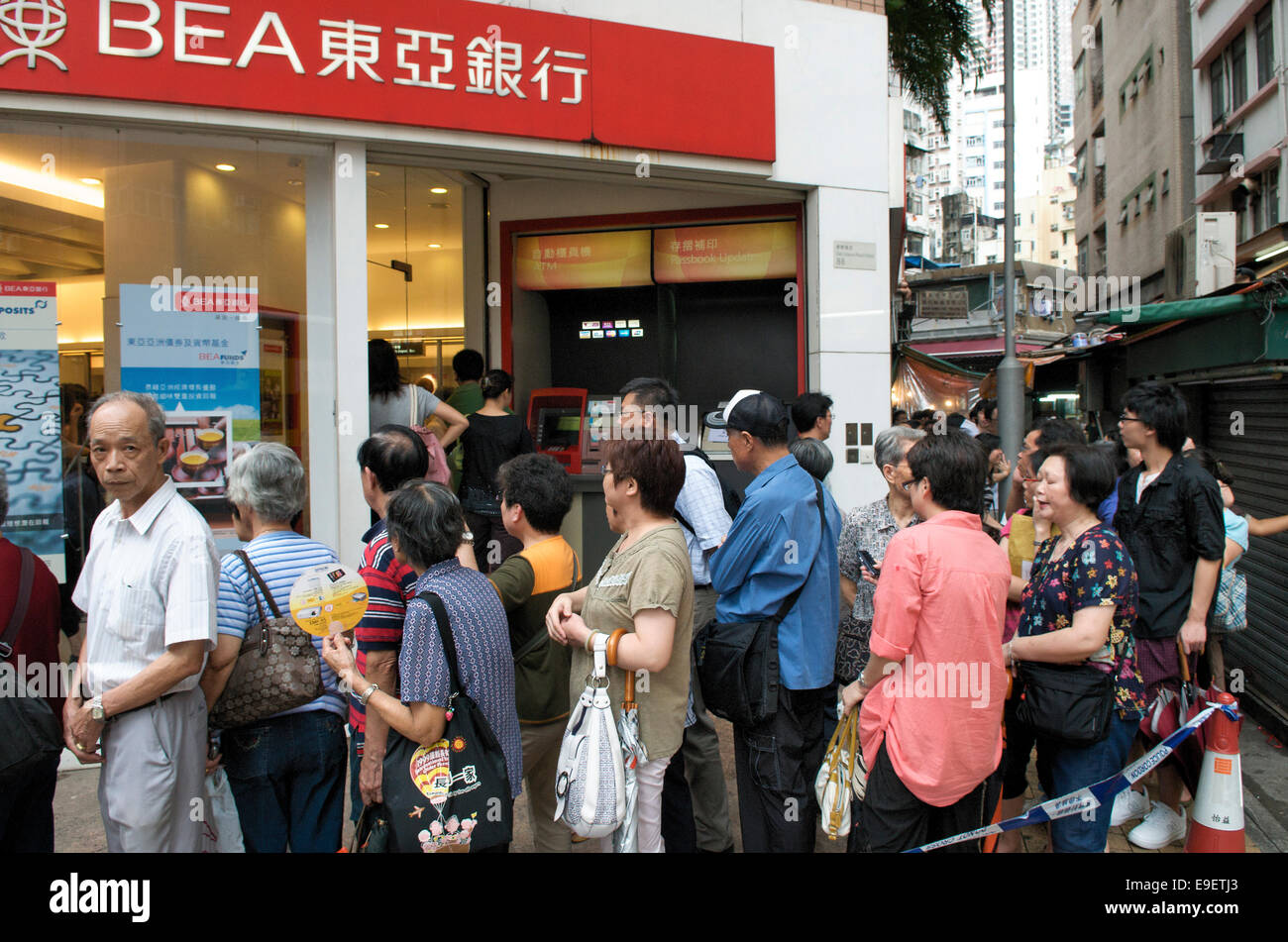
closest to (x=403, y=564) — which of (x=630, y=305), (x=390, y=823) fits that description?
(x=390, y=823)

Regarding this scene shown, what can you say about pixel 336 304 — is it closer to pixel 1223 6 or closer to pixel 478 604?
pixel 478 604

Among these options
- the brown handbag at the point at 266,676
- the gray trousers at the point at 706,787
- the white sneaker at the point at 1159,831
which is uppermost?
the brown handbag at the point at 266,676

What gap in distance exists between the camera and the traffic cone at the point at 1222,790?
328 centimetres

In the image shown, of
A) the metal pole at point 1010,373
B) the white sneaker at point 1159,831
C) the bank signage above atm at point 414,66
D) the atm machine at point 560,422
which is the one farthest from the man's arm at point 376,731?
the metal pole at point 1010,373

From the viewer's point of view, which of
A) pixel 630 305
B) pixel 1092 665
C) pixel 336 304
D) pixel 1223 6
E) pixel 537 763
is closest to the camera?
pixel 1092 665

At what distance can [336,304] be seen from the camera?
5.45 meters

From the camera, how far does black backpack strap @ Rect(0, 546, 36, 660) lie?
266cm

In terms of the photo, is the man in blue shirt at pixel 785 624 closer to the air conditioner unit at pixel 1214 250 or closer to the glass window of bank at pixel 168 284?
the glass window of bank at pixel 168 284

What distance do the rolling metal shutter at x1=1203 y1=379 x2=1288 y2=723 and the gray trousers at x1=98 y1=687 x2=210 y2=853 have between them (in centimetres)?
616

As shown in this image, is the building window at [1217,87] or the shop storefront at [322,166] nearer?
the shop storefront at [322,166]

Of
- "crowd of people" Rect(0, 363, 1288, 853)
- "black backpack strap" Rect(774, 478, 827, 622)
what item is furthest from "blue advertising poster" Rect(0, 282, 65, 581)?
"black backpack strap" Rect(774, 478, 827, 622)

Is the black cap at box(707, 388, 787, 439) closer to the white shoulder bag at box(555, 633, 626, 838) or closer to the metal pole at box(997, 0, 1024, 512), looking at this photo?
the white shoulder bag at box(555, 633, 626, 838)

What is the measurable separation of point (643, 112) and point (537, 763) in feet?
14.8

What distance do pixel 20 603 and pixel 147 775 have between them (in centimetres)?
70
